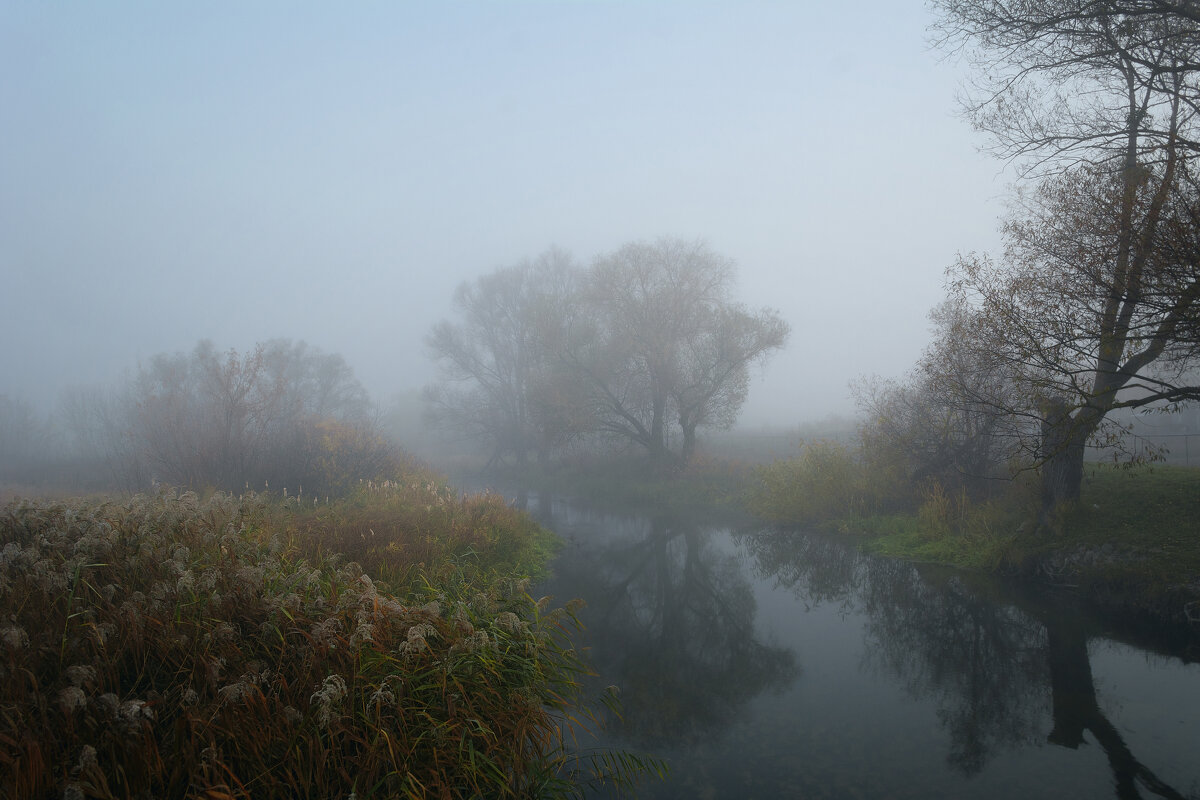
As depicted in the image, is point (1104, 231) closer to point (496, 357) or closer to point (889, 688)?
point (889, 688)

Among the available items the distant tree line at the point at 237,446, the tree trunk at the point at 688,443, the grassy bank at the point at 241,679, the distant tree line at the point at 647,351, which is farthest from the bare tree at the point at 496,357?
the grassy bank at the point at 241,679

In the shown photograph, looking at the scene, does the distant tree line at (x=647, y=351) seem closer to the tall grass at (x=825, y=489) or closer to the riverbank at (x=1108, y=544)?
the tall grass at (x=825, y=489)

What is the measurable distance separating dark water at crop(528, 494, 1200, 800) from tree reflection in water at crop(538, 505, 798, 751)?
35mm

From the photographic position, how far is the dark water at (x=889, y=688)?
5.20 meters

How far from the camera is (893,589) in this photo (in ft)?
35.3

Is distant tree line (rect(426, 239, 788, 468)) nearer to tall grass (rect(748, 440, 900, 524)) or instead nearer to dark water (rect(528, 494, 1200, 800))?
tall grass (rect(748, 440, 900, 524))

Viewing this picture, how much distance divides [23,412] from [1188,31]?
62.2m

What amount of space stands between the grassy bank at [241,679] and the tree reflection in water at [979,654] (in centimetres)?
359

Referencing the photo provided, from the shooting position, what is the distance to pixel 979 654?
779 cm

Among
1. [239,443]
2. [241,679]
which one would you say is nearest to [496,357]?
[239,443]

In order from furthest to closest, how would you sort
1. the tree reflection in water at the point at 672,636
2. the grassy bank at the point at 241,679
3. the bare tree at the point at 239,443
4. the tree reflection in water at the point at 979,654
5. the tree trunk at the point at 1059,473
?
the bare tree at the point at 239,443
the tree trunk at the point at 1059,473
the tree reflection in water at the point at 672,636
the tree reflection in water at the point at 979,654
the grassy bank at the point at 241,679

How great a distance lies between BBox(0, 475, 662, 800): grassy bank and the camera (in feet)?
10.6

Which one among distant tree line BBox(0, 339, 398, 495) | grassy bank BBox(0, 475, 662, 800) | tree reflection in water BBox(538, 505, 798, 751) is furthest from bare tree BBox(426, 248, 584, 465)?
grassy bank BBox(0, 475, 662, 800)

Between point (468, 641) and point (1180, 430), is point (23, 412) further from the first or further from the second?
point (1180, 430)
